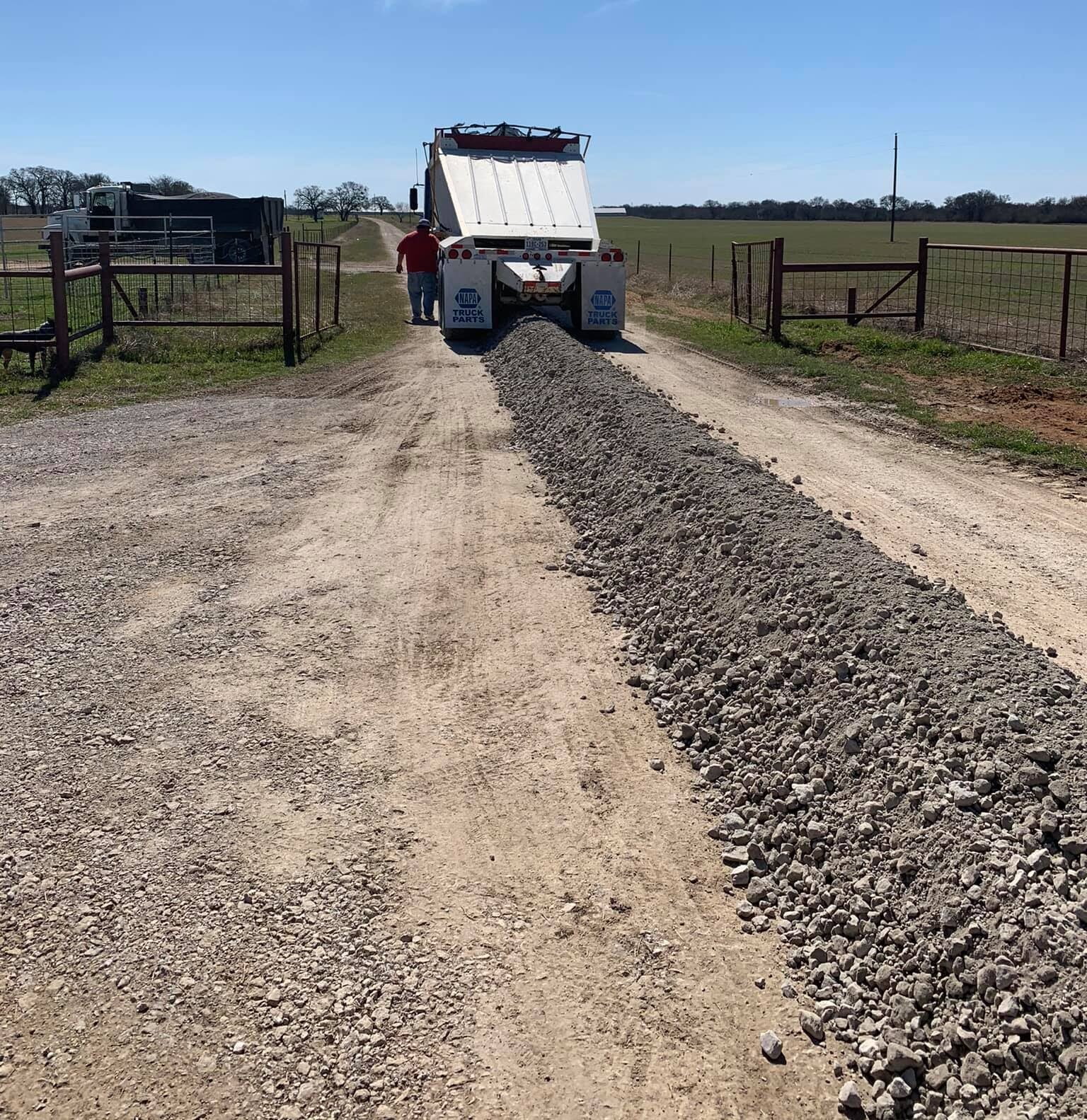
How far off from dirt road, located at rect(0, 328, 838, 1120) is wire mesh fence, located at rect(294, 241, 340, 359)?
10080 mm

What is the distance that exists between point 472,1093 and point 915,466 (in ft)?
27.1

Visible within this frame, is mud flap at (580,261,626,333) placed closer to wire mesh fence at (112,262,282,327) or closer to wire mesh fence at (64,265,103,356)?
wire mesh fence at (112,262,282,327)

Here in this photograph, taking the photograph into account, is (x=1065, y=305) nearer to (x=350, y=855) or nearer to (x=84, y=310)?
(x=350, y=855)

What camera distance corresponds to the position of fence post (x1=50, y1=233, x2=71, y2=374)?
47.6 ft

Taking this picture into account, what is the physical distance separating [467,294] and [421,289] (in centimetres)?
395

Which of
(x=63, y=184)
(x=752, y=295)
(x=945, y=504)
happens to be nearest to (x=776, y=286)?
(x=752, y=295)

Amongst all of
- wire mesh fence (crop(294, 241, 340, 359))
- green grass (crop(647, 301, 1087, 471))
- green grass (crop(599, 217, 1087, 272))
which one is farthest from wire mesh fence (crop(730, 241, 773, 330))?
wire mesh fence (crop(294, 241, 340, 359))

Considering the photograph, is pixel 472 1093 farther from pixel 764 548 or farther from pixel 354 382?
pixel 354 382

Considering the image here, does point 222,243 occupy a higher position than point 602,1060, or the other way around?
point 222,243

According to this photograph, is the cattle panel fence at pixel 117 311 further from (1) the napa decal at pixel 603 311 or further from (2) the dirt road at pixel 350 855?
(2) the dirt road at pixel 350 855

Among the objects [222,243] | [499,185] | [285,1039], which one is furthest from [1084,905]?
[222,243]

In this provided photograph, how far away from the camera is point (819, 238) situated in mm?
78250

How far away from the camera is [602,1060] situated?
3340 millimetres

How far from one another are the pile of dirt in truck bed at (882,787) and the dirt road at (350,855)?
0.66 ft
